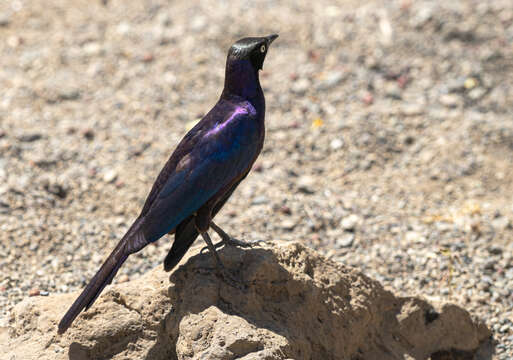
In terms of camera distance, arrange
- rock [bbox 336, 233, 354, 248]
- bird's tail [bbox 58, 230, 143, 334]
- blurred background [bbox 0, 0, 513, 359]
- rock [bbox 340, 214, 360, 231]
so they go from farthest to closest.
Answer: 1. rock [bbox 340, 214, 360, 231]
2. rock [bbox 336, 233, 354, 248]
3. blurred background [bbox 0, 0, 513, 359]
4. bird's tail [bbox 58, 230, 143, 334]

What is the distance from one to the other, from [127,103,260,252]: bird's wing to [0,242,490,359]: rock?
31 cm

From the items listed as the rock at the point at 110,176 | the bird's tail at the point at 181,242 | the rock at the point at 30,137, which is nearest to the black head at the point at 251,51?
the bird's tail at the point at 181,242

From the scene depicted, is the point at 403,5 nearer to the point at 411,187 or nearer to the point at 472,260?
the point at 411,187

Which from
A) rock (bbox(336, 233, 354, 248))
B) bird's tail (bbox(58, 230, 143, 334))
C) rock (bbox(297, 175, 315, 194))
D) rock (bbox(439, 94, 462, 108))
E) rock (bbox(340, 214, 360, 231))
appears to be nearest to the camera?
bird's tail (bbox(58, 230, 143, 334))

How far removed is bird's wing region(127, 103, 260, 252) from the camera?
12.5 feet

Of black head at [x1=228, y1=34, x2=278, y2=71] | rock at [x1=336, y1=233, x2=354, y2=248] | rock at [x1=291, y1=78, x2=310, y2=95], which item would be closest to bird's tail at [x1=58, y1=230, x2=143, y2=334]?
black head at [x1=228, y1=34, x2=278, y2=71]

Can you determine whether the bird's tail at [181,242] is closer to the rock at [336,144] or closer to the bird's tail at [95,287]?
the bird's tail at [95,287]


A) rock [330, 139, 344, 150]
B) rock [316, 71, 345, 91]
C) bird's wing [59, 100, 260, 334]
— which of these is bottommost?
rock [330, 139, 344, 150]

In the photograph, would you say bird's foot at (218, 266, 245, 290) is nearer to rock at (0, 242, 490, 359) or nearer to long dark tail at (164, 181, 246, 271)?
rock at (0, 242, 490, 359)

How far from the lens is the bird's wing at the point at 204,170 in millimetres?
3807

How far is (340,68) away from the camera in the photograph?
8.05 metres

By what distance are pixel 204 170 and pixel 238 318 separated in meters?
0.78

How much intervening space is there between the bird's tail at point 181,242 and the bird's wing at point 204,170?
0.15 m

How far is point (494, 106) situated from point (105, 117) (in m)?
3.88
